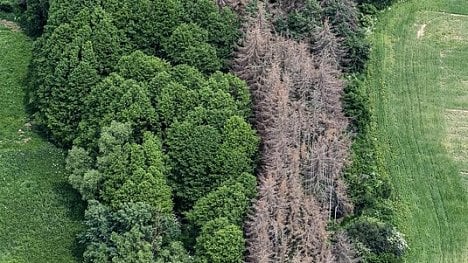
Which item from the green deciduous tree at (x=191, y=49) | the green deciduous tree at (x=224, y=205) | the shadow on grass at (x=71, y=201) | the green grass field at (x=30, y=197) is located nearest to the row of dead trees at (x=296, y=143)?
the green deciduous tree at (x=224, y=205)

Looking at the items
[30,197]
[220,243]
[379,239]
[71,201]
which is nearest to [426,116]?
[379,239]

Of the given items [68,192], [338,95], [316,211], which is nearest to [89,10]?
[68,192]

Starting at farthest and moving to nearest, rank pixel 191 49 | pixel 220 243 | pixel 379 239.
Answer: pixel 191 49 < pixel 379 239 < pixel 220 243

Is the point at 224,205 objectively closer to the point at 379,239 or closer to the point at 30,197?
the point at 379,239

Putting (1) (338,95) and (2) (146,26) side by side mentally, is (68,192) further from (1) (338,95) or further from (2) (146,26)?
(1) (338,95)

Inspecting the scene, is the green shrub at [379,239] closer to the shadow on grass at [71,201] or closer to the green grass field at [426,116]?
the green grass field at [426,116]
